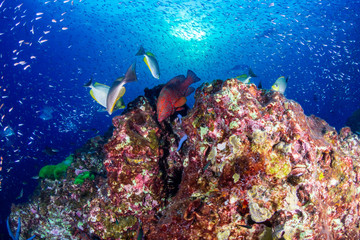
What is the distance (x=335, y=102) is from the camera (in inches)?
2361

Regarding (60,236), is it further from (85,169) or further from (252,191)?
(252,191)

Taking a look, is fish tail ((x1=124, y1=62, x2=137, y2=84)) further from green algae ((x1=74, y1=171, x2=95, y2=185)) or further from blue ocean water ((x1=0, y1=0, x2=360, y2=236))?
blue ocean water ((x1=0, y1=0, x2=360, y2=236))

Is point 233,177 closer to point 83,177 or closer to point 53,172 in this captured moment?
point 83,177

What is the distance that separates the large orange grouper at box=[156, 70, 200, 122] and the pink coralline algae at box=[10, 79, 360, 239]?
0.43m

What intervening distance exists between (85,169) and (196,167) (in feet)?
13.5

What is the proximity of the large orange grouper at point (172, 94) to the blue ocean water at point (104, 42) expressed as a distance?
9454 millimetres

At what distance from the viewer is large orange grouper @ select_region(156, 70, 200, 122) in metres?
2.86

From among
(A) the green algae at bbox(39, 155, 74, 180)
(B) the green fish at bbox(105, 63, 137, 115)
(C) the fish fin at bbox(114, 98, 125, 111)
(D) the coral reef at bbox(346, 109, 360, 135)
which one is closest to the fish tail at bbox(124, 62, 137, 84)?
(B) the green fish at bbox(105, 63, 137, 115)

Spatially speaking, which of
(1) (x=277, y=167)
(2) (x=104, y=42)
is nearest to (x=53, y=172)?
(1) (x=277, y=167)

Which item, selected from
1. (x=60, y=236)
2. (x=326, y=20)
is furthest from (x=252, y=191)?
(x=326, y=20)

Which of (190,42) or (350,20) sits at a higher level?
(350,20)

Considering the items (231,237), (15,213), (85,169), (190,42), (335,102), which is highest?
(231,237)

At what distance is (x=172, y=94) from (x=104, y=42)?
190 feet

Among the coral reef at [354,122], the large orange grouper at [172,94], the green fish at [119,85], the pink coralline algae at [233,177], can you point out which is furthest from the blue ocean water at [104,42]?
the large orange grouper at [172,94]
